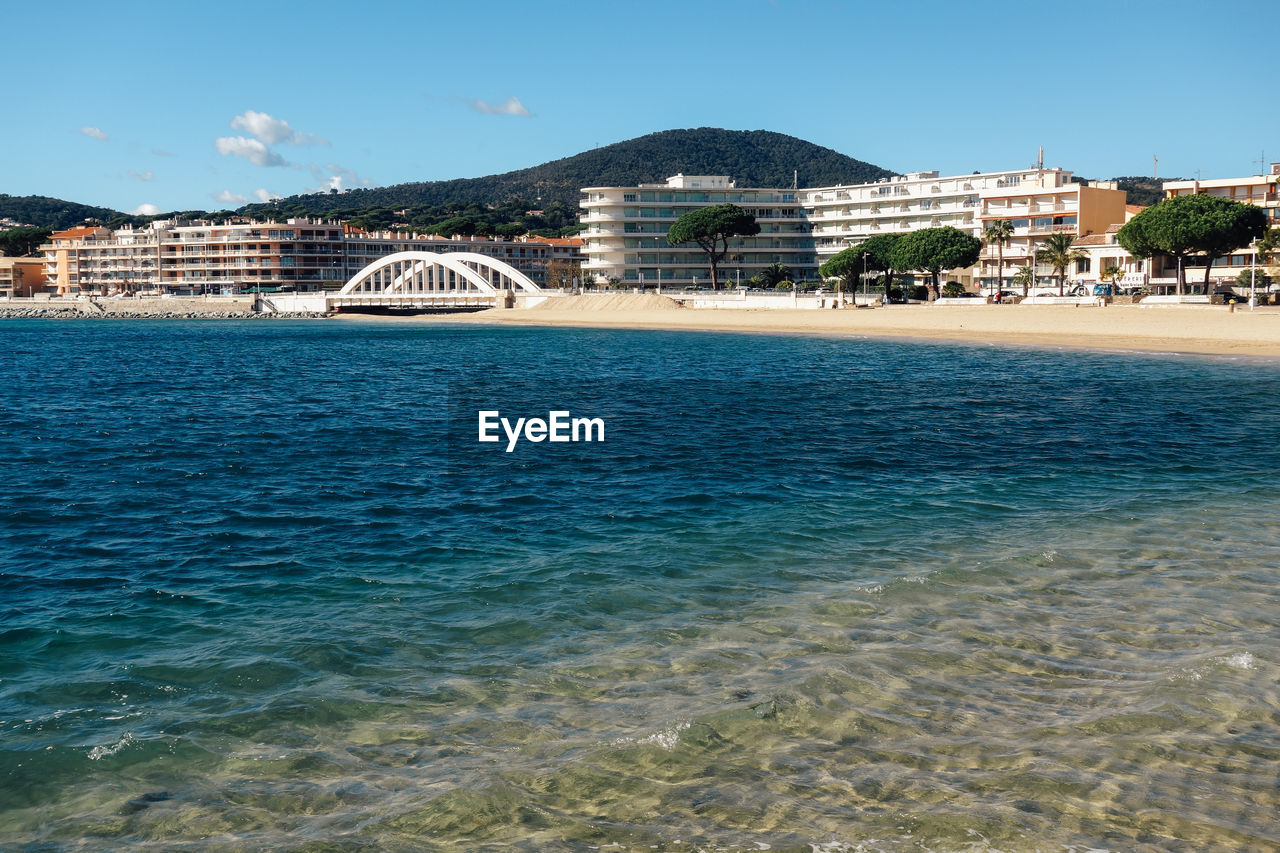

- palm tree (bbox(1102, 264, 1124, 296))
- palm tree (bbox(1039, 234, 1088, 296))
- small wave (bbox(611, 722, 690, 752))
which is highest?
palm tree (bbox(1039, 234, 1088, 296))

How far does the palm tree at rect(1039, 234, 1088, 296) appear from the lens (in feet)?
361

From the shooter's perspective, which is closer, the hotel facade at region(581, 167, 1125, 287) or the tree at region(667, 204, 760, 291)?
the tree at region(667, 204, 760, 291)

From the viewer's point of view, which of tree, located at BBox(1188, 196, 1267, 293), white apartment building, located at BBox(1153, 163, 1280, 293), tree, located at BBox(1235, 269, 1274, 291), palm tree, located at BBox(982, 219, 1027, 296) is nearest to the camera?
tree, located at BBox(1188, 196, 1267, 293)

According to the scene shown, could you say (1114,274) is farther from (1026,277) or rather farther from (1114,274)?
(1026,277)

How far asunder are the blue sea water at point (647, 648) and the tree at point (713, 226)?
131498 mm

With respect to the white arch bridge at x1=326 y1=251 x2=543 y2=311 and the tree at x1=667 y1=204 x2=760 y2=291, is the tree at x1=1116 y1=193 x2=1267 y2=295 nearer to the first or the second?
the tree at x1=667 y1=204 x2=760 y2=291

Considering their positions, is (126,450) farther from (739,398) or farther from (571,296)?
(571,296)

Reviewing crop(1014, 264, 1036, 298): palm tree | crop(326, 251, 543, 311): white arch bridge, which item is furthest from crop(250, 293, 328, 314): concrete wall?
crop(1014, 264, 1036, 298): palm tree

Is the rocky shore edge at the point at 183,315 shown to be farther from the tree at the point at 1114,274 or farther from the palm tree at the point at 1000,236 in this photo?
the tree at the point at 1114,274

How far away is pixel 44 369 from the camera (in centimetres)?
7012

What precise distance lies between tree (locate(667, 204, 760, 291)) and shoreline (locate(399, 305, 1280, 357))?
1442 inches

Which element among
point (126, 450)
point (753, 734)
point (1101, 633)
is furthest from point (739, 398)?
point (753, 734)

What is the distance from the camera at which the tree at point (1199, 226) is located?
93062 mm

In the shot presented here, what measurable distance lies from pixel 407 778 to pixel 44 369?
72.6m
